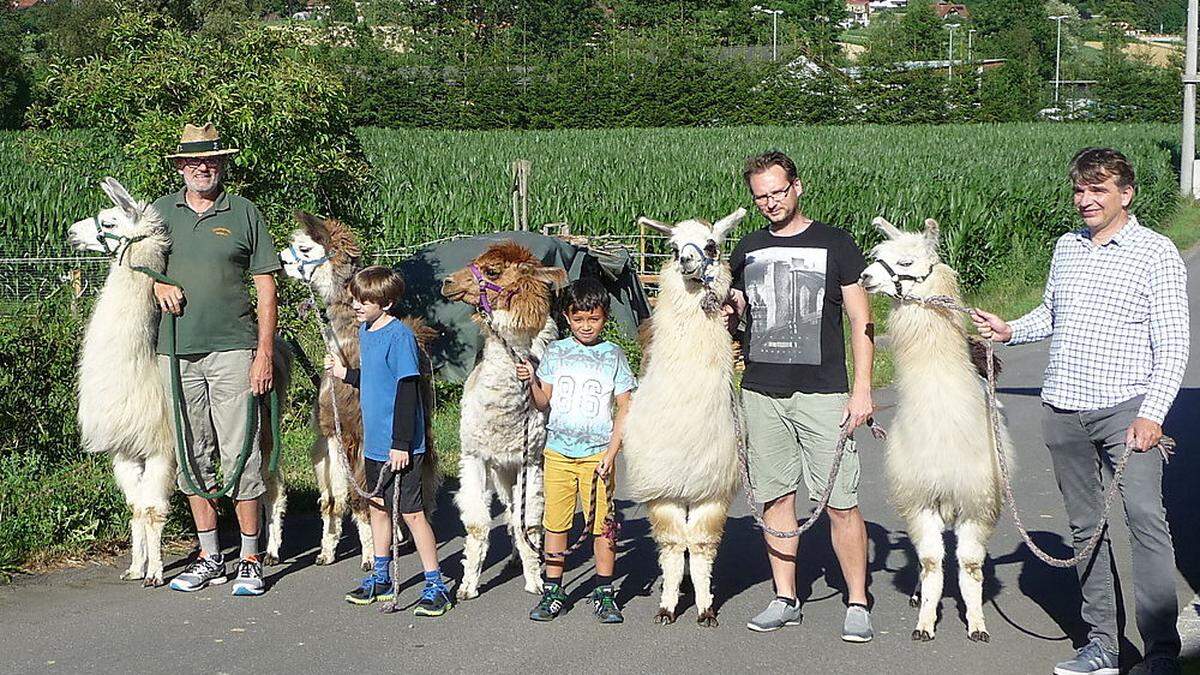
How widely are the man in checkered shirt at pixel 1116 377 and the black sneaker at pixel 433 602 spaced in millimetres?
2695

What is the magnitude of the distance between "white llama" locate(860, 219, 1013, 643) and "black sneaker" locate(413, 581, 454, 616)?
83.4 inches

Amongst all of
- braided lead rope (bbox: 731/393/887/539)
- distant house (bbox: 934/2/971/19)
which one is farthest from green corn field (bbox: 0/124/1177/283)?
distant house (bbox: 934/2/971/19)

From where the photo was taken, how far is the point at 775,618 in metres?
5.92

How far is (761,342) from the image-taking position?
5742mm

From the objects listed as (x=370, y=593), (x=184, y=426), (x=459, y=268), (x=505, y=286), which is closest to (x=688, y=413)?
(x=505, y=286)

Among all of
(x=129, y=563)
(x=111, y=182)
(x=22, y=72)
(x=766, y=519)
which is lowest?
(x=129, y=563)

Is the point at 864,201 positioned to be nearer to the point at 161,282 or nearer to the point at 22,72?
the point at 161,282

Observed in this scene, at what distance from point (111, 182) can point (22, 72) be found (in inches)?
2132

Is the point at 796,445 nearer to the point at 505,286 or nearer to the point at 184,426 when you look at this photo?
the point at 505,286

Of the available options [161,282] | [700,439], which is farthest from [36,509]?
[700,439]

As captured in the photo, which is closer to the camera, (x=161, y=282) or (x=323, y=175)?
(x=161, y=282)

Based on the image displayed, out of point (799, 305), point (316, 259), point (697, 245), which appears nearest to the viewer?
point (697, 245)

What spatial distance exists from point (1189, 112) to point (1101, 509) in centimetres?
3181

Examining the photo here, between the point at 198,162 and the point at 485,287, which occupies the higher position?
the point at 198,162
